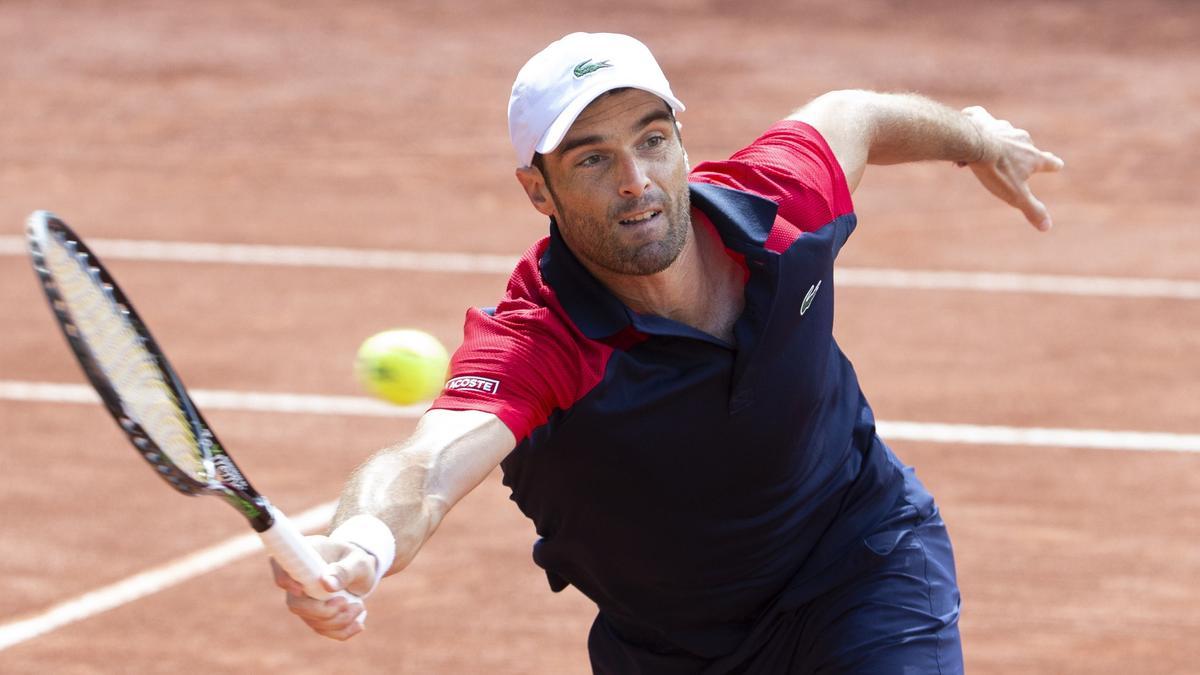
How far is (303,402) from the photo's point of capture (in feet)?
34.0

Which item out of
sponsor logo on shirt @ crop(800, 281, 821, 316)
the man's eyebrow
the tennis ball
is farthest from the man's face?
the tennis ball

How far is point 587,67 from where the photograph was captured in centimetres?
452

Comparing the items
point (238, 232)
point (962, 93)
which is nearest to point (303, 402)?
point (238, 232)

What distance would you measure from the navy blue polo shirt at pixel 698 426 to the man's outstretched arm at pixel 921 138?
1.06ft

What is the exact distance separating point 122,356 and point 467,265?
8916 mm

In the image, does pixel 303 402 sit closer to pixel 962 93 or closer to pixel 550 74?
pixel 550 74

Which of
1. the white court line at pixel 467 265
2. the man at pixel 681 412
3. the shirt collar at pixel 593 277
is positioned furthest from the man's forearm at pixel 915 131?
the white court line at pixel 467 265

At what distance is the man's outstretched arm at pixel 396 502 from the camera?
12.0ft

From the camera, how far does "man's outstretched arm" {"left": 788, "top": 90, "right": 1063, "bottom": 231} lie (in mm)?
5402

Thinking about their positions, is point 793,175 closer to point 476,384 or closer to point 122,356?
point 476,384

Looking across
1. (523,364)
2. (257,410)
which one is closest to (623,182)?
(523,364)

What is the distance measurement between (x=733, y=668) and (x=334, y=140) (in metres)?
11.7

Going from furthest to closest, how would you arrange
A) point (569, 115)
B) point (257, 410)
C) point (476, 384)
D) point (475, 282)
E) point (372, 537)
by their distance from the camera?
point (475, 282), point (257, 410), point (569, 115), point (476, 384), point (372, 537)

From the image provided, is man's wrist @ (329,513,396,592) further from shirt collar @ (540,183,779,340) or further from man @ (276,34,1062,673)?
shirt collar @ (540,183,779,340)
